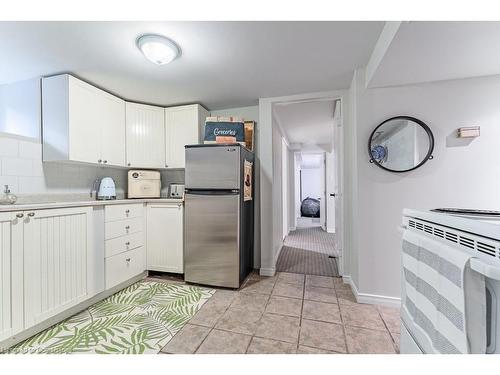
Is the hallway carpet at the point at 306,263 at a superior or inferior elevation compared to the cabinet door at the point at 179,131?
inferior

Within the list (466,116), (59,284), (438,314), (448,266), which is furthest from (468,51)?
(59,284)

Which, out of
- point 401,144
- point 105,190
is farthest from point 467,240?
point 105,190

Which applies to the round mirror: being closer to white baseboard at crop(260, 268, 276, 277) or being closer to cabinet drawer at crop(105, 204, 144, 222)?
white baseboard at crop(260, 268, 276, 277)

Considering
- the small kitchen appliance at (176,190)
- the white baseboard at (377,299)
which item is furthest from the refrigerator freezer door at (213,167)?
the white baseboard at (377,299)

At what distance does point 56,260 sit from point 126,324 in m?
0.72

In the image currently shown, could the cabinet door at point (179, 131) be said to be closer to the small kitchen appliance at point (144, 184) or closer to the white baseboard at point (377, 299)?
the small kitchen appliance at point (144, 184)

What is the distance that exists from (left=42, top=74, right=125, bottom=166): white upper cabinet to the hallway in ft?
8.44

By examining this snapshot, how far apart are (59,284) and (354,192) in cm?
263

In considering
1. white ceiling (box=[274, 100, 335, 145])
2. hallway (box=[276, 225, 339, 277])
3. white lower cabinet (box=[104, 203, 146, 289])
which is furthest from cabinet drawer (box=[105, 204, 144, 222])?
white ceiling (box=[274, 100, 335, 145])

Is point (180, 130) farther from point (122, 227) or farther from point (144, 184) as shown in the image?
point (122, 227)

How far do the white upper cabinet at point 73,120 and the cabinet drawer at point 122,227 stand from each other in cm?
69

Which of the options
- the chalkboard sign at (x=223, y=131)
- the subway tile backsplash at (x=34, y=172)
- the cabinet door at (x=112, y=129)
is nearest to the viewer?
the subway tile backsplash at (x=34, y=172)

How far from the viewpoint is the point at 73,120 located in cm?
205

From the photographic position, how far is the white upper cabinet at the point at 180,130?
276cm
